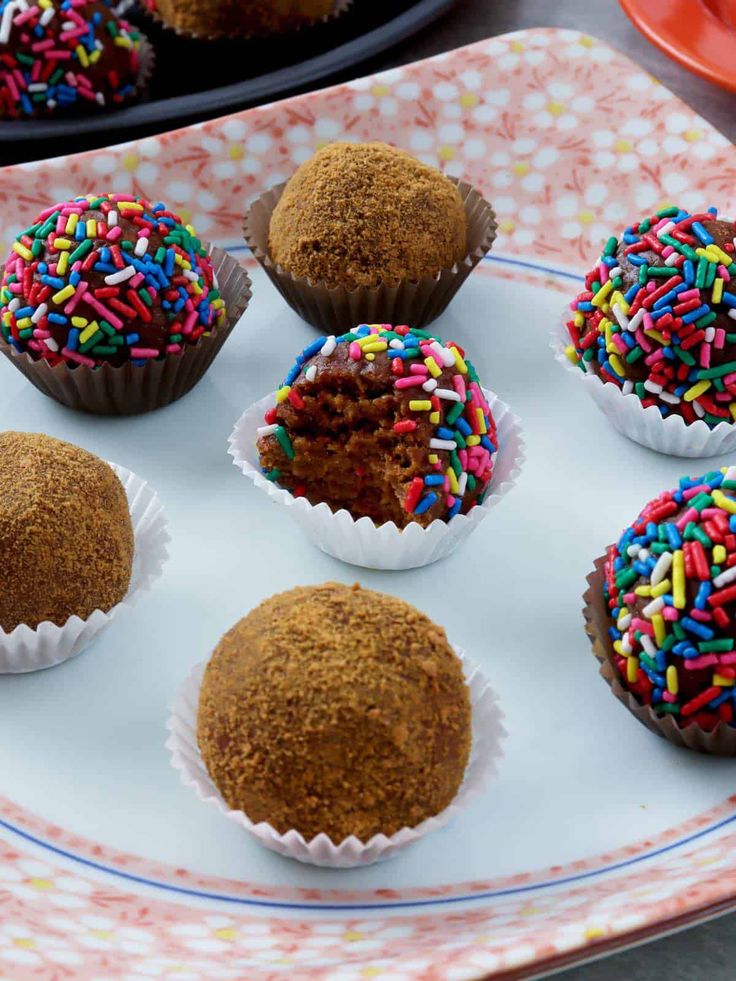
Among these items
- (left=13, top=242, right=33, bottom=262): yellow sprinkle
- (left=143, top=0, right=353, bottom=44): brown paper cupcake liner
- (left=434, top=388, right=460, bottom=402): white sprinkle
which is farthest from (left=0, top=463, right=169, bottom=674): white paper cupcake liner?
(left=143, top=0, right=353, bottom=44): brown paper cupcake liner

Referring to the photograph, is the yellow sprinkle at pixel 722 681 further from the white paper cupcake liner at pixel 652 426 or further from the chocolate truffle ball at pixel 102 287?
the chocolate truffle ball at pixel 102 287

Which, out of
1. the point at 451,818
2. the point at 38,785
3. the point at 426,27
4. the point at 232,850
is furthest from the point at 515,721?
the point at 426,27

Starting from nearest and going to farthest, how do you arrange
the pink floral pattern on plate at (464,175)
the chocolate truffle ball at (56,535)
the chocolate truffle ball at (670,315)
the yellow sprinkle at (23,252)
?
1. the pink floral pattern on plate at (464,175)
2. the chocolate truffle ball at (56,535)
3. the chocolate truffle ball at (670,315)
4. the yellow sprinkle at (23,252)

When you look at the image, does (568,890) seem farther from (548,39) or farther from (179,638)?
(548,39)

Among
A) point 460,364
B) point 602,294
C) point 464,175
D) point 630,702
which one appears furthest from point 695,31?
point 630,702

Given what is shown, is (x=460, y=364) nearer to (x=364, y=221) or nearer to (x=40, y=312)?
(x=364, y=221)

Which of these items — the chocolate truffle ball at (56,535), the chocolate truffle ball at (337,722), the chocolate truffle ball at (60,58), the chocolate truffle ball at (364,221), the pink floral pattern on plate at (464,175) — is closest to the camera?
the chocolate truffle ball at (337,722)

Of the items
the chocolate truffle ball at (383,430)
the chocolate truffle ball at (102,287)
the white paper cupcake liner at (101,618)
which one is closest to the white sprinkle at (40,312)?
the chocolate truffle ball at (102,287)

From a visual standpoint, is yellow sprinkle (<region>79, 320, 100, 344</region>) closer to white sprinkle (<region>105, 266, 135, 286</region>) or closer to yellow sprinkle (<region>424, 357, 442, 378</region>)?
white sprinkle (<region>105, 266, 135, 286</region>)
